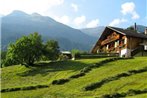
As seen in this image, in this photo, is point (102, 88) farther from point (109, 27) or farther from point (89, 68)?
point (109, 27)

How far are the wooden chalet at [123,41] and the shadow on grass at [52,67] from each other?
1764cm

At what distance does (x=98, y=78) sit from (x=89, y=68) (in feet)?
27.0

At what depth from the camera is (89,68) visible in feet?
185

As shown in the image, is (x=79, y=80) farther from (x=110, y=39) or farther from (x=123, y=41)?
(x=110, y=39)

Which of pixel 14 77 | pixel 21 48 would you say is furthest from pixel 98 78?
pixel 21 48

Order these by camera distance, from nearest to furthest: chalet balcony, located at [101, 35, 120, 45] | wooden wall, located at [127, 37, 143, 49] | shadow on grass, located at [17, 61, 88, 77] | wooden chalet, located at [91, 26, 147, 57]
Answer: shadow on grass, located at [17, 61, 88, 77], wooden chalet, located at [91, 26, 147, 57], wooden wall, located at [127, 37, 143, 49], chalet balcony, located at [101, 35, 120, 45]

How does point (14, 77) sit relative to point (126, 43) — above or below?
below

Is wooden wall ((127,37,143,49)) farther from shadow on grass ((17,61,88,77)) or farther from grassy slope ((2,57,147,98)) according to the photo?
grassy slope ((2,57,147,98))

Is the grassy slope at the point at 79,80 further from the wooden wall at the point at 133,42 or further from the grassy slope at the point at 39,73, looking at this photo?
the wooden wall at the point at 133,42

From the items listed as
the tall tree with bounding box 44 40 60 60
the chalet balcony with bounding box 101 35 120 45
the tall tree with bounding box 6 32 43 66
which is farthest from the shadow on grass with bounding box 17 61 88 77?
the chalet balcony with bounding box 101 35 120 45

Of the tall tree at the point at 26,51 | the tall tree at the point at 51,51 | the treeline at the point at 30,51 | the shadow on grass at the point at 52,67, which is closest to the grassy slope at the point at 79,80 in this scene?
the shadow on grass at the point at 52,67

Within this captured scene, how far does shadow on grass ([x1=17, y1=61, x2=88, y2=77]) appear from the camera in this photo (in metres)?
62.7

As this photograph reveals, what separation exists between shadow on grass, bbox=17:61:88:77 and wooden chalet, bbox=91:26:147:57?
57.9 ft

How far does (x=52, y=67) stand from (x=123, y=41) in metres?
25.1
